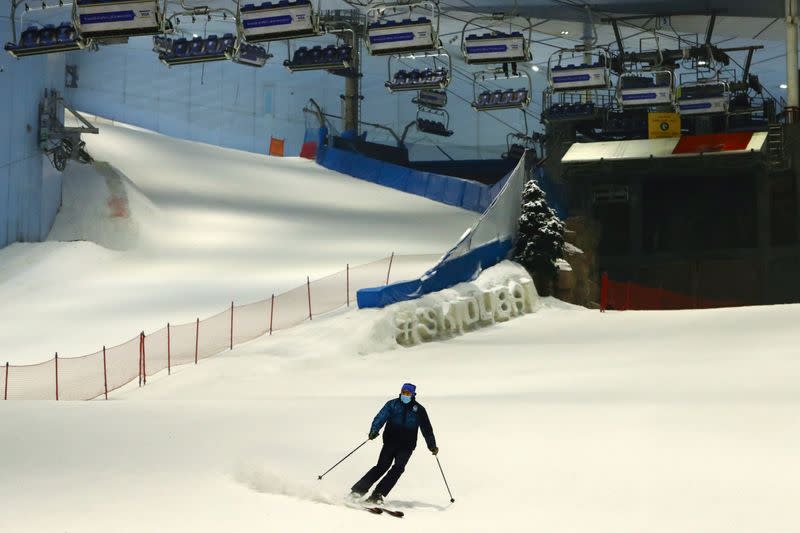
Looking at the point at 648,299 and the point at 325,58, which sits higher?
the point at 325,58

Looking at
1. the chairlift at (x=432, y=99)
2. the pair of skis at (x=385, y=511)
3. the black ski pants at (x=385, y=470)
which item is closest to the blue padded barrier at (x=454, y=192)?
the chairlift at (x=432, y=99)

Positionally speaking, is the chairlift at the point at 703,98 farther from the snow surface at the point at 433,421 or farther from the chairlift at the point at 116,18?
the chairlift at the point at 116,18

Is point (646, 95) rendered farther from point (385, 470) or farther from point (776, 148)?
point (385, 470)

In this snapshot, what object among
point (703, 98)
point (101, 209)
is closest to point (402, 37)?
point (101, 209)

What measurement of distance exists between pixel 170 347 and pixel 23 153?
14.2m

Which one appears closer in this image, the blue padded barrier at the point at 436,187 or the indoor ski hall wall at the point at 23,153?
the indoor ski hall wall at the point at 23,153

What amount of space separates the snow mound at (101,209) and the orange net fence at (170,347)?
11430 millimetres

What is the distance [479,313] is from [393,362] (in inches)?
179

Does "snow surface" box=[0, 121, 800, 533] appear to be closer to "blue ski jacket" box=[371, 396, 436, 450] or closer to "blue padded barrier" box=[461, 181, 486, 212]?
"blue ski jacket" box=[371, 396, 436, 450]

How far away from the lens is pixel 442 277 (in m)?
24.7

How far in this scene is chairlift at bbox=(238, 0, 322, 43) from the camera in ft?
80.5

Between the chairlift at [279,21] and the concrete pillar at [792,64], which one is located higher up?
the concrete pillar at [792,64]

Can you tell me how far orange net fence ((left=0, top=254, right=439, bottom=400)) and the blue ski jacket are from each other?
858cm

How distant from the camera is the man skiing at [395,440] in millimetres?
10367
